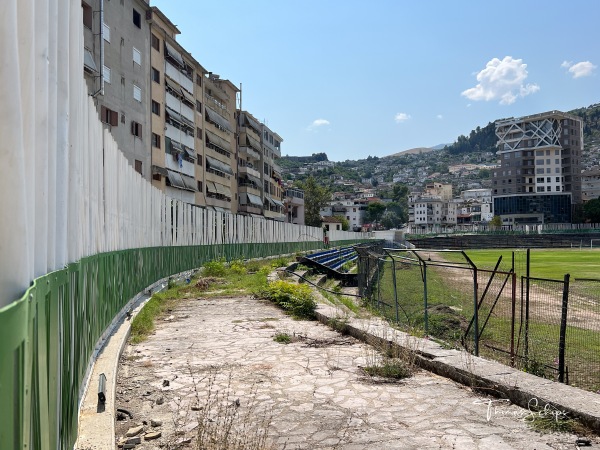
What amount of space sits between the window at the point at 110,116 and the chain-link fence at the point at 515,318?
94.3ft

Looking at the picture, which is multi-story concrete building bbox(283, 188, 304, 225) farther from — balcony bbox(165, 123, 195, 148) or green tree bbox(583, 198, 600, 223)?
green tree bbox(583, 198, 600, 223)

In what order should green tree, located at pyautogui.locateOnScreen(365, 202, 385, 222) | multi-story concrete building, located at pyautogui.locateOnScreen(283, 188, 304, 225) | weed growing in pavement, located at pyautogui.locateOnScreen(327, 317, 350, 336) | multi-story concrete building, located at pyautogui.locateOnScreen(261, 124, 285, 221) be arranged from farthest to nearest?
green tree, located at pyautogui.locateOnScreen(365, 202, 385, 222), multi-story concrete building, located at pyautogui.locateOnScreen(283, 188, 304, 225), multi-story concrete building, located at pyautogui.locateOnScreen(261, 124, 285, 221), weed growing in pavement, located at pyautogui.locateOnScreen(327, 317, 350, 336)

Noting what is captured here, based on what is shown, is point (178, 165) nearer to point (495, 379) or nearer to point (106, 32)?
point (106, 32)

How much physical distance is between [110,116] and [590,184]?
144 metres

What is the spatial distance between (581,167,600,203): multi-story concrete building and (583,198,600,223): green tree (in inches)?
786

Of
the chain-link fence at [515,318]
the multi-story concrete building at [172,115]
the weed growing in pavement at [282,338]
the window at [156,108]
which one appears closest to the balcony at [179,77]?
the multi-story concrete building at [172,115]

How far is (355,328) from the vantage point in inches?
411

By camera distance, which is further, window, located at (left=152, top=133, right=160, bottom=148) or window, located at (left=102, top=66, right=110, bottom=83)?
window, located at (left=152, top=133, right=160, bottom=148)

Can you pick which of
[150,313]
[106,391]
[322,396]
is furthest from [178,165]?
[106,391]

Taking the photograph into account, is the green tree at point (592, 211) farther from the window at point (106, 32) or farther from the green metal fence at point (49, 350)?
the green metal fence at point (49, 350)

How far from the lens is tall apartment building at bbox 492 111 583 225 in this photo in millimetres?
133375

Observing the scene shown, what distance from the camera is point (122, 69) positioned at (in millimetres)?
38906

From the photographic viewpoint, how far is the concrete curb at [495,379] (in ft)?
18.6

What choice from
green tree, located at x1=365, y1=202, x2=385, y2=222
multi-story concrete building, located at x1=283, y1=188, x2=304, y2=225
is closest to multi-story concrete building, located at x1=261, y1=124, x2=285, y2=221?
multi-story concrete building, located at x1=283, y1=188, x2=304, y2=225
